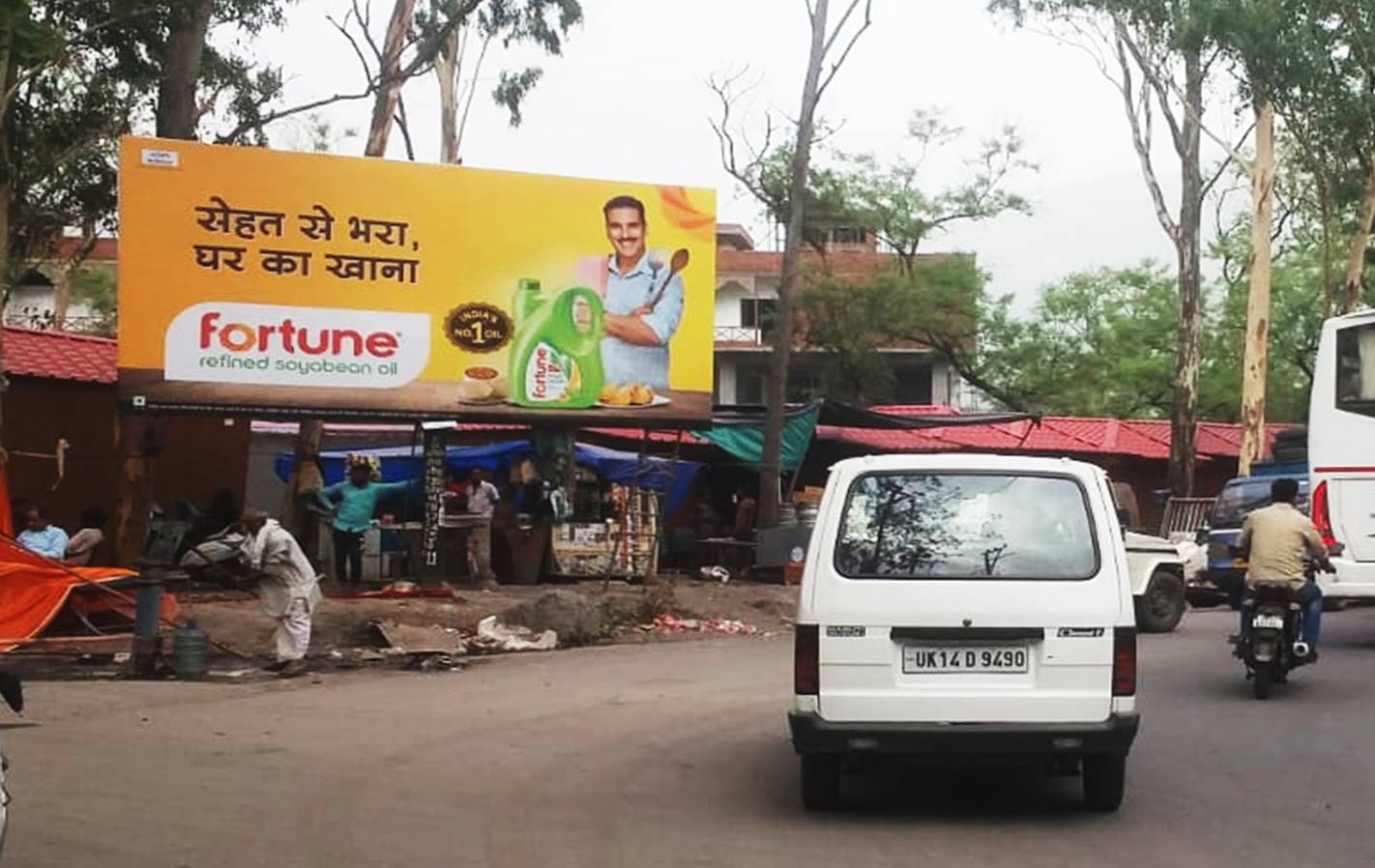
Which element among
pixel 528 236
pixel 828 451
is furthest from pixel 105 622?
pixel 828 451

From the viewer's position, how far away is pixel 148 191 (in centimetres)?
1889

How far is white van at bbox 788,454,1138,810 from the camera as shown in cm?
748

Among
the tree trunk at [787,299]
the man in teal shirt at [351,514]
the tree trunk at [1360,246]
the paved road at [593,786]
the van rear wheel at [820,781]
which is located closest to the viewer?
the paved road at [593,786]

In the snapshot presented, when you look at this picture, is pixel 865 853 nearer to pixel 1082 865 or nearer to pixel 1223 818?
pixel 1082 865

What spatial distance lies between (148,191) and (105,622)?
5580 millimetres

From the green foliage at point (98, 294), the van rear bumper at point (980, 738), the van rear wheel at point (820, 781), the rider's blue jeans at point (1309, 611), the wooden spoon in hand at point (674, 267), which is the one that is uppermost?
the green foliage at point (98, 294)

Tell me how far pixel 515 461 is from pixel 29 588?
953cm

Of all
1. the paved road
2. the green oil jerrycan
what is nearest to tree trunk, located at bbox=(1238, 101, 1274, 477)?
the green oil jerrycan

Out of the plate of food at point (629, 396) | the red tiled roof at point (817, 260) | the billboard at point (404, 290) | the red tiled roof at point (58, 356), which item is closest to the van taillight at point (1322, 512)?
the billboard at point (404, 290)

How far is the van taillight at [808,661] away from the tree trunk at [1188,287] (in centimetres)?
2553

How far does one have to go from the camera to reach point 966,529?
784 cm

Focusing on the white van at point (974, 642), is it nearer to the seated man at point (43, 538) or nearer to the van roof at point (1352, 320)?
the van roof at point (1352, 320)

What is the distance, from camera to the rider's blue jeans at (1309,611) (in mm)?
12445

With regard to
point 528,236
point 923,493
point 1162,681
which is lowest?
point 1162,681
